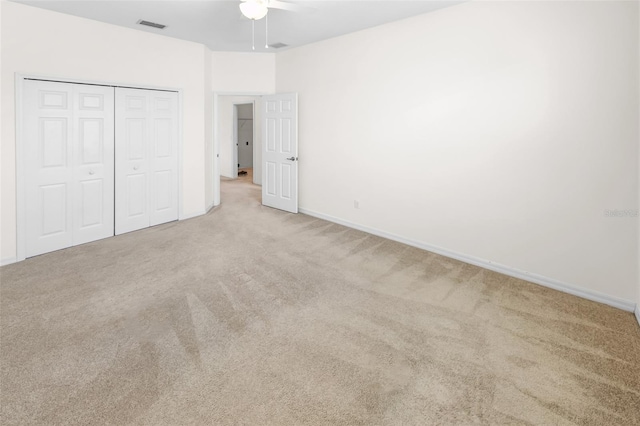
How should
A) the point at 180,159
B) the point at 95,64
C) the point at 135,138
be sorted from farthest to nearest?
1. the point at 180,159
2. the point at 135,138
3. the point at 95,64

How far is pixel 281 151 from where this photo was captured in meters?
6.66

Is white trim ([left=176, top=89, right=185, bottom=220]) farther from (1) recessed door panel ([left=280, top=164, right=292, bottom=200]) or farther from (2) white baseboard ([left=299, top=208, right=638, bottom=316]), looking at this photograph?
(2) white baseboard ([left=299, top=208, right=638, bottom=316])

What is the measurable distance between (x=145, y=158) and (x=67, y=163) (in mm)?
1031

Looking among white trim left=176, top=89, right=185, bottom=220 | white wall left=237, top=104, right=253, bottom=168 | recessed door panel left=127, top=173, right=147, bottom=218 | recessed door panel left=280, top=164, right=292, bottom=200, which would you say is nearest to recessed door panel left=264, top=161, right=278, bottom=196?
recessed door panel left=280, top=164, right=292, bottom=200

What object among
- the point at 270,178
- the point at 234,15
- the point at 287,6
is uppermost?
the point at 234,15

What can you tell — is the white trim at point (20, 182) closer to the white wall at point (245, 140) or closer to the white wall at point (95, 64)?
the white wall at point (95, 64)

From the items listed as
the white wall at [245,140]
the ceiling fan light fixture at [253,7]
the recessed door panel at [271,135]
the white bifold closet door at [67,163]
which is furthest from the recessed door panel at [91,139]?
the white wall at [245,140]

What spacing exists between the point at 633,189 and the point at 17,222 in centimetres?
601

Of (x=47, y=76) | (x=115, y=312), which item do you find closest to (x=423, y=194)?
(x=115, y=312)

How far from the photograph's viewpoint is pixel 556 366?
2396mm

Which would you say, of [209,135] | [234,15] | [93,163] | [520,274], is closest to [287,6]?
[234,15]

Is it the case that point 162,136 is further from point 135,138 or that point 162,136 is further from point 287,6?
point 287,6

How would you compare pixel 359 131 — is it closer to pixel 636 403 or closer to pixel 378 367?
pixel 378 367

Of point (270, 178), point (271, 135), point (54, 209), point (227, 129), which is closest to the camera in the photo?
point (54, 209)
